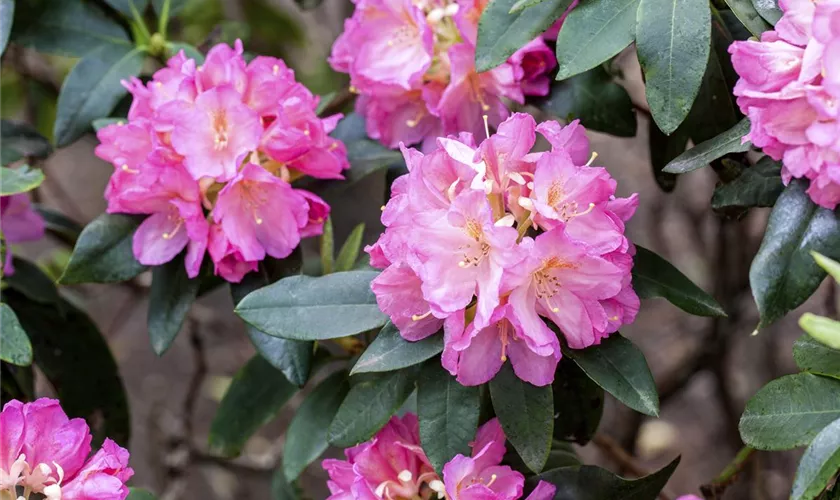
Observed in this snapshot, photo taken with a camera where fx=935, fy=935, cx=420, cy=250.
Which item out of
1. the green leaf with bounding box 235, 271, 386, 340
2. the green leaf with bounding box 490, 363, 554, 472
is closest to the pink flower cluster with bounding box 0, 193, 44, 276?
the green leaf with bounding box 235, 271, 386, 340

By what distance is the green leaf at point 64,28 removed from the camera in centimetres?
134

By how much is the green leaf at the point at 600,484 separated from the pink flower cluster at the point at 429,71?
0.44 meters

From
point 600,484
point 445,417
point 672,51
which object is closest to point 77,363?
point 445,417

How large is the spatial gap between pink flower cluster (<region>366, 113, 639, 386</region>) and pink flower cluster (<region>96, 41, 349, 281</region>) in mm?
223

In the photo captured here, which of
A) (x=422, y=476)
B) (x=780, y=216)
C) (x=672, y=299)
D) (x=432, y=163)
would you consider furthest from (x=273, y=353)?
(x=780, y=216)

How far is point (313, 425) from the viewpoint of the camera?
120 cm

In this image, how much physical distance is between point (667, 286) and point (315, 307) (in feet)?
1.23

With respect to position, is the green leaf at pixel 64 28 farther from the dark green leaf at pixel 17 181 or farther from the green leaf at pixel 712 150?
the green leaf at pixel 712 150

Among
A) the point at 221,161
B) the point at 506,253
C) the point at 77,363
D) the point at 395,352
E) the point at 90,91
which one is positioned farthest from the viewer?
the point at 77,363

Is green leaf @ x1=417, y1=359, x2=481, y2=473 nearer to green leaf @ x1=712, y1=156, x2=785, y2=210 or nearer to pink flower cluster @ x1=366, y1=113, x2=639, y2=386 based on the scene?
pink flower cluster @ x1=366, y1=113, x2=639, y2=386

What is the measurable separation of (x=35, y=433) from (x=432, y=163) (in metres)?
0.49

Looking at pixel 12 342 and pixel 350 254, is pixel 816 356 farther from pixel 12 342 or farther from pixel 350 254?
pixel 12 342

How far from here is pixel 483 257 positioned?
2.85 ft

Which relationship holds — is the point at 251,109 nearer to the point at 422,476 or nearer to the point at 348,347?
the point at 348,347
